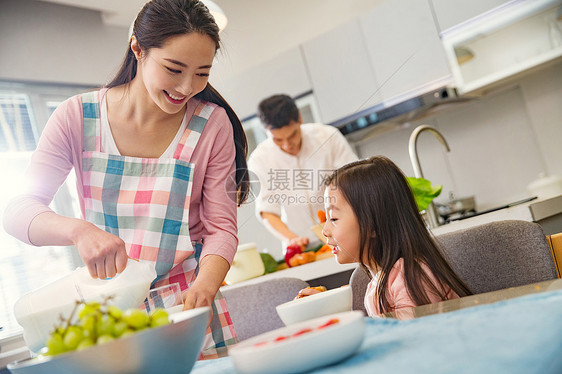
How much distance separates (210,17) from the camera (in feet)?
3.36

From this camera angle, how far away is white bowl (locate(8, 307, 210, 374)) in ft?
1.46

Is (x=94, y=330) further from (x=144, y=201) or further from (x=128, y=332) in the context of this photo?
(x=144, y=201)

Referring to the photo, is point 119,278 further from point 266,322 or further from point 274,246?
point 274,246

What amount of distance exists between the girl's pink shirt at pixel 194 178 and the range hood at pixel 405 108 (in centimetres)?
213

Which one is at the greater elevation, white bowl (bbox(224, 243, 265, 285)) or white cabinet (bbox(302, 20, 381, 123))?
white cabinet (bbox(302, 20, 381, 123))

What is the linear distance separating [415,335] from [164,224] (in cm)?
Answer: 63

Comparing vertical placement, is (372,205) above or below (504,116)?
below

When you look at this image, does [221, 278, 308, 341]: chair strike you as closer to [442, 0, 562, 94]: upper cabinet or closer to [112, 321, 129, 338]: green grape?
[112, 321, 129, 338]: green grape

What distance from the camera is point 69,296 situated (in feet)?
2.31

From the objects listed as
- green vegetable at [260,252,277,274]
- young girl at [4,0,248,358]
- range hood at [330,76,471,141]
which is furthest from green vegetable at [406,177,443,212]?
range hood at [330,76,471,141]

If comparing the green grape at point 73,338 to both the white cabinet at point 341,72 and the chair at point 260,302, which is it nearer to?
the chair at point 260,302

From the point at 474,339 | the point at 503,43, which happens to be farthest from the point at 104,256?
the point at 503,43

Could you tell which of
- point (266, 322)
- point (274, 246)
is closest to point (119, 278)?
point (266, 322)

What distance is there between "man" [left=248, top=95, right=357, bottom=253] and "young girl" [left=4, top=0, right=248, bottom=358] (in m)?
1.30
